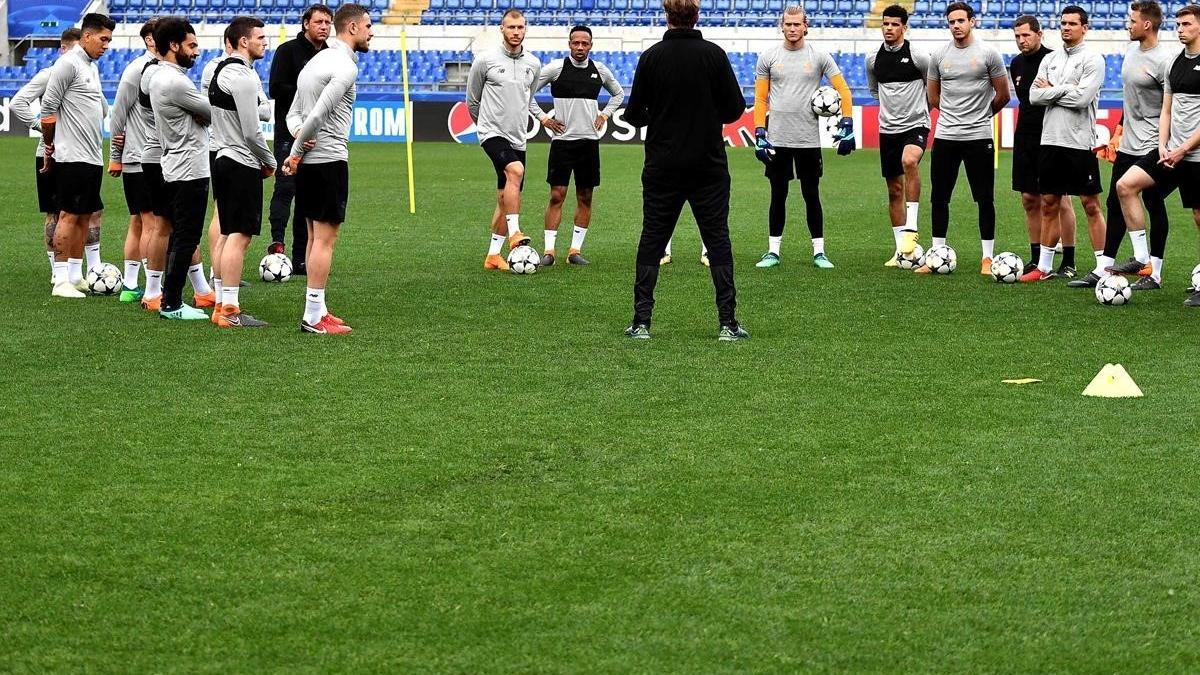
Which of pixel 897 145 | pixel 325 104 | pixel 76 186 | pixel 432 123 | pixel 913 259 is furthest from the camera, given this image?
pixel 432 123

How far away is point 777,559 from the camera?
191 inches

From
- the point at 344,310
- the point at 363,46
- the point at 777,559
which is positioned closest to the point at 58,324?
the point at 344,310

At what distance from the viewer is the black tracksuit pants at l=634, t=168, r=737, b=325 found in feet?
29.7

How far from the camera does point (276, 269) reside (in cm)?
1182

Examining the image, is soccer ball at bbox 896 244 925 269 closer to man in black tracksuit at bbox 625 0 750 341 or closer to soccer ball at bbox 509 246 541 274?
soccer ball at bbox 509 246 541 274

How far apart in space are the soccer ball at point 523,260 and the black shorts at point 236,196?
2.91 meters

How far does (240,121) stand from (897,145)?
18.6 feet

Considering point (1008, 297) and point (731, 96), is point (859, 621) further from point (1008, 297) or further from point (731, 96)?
point (1008, 297)

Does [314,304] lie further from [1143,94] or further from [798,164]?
[1143,94]

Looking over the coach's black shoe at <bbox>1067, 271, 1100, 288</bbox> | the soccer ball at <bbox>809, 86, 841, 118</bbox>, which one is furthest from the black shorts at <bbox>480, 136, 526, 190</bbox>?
the coach's black shoe at <bbox>1067, 271, 1100, 288</bbox>

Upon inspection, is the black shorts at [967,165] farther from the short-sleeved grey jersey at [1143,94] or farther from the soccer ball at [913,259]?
the short-sleeved grey jersey at [1143,94]

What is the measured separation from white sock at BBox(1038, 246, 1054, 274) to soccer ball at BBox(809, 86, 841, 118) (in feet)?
6.53

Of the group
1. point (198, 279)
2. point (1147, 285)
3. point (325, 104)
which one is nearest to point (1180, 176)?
point (1147, 285)

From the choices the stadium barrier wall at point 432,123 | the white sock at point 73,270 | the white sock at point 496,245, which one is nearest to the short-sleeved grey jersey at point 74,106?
the white sock at point 73,270
